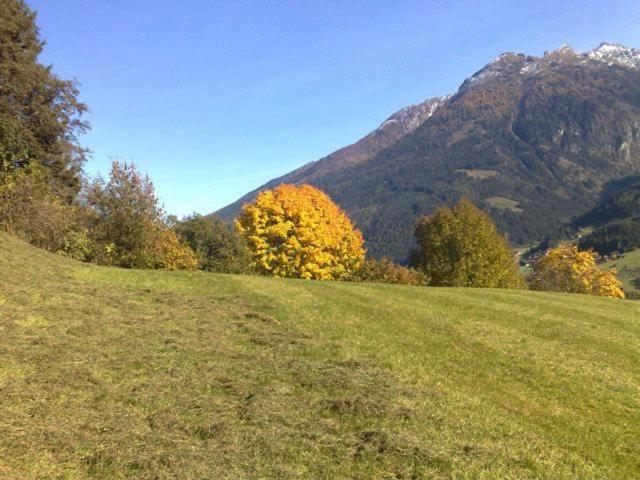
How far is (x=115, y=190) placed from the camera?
1490 inches

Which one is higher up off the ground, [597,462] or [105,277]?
[105,277]

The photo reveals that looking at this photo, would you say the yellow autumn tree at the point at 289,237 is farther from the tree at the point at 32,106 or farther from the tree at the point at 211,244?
the tree at the point at 32,106

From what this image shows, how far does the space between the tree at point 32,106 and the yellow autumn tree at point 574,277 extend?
77486mm

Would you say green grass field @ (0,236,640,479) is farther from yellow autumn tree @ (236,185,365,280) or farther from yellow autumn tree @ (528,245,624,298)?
yellow autumn tree @ (528,245,624,298)

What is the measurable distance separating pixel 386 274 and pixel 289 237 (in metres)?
12.9

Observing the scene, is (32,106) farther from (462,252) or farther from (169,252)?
(462,252)

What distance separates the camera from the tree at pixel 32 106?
35328 mm

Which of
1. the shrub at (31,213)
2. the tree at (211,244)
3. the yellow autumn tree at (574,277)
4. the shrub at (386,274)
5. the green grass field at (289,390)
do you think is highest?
the shrub at (31,213)

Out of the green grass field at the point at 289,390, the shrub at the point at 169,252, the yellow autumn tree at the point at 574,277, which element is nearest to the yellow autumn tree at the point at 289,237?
the shrub at the point at 169,252

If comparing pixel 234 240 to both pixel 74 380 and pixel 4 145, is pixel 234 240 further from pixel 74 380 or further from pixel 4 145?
pixel 74 380

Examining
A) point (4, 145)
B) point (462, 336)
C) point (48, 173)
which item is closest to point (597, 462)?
point (462, 336)

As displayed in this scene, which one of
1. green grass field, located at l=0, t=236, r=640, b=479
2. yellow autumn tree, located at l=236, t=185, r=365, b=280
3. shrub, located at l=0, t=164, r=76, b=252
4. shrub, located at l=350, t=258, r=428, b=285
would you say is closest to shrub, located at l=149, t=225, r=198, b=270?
shrub, located at l=0, t=164, r=76, b=252

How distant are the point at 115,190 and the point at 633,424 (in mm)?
37332

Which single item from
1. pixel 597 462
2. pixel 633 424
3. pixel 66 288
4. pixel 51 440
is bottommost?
pixel 633 424
